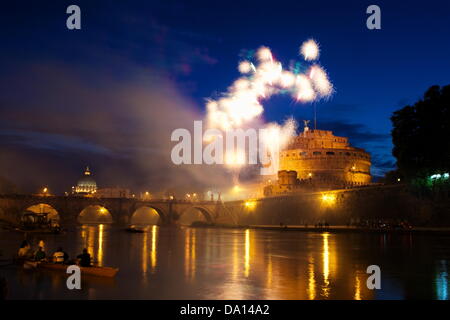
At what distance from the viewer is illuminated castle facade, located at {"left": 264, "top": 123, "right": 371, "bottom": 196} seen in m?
99.2

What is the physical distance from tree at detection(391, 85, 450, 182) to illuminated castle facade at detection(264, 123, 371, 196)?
5017 cm

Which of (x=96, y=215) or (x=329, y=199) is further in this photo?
(x=96, y=215)

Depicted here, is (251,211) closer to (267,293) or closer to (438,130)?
(438,130)

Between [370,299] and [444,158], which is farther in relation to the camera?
[444,158]

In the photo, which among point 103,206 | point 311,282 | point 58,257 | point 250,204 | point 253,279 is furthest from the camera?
point 103,206

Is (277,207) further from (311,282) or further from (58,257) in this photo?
(311,282)

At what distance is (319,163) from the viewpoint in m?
107

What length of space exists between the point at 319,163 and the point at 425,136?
204ft

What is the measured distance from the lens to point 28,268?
20.4m

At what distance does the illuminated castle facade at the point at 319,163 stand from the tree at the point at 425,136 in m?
50.2

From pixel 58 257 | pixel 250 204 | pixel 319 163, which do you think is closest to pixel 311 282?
pixel 58 257

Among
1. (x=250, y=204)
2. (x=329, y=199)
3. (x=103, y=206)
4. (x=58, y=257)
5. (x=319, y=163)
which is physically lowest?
(x=58, y=257)
